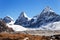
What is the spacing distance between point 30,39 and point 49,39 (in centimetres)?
247

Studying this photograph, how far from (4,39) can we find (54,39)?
6183 millimetres

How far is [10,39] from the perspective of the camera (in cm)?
2355

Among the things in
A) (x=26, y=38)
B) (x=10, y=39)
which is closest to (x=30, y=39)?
(x=26, y=38)

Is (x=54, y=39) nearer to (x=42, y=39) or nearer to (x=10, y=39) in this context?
(x=42, y=39)

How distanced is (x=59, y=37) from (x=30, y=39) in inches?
160

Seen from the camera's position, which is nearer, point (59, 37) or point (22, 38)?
point (22, 38)

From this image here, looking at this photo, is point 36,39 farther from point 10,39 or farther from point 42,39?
point 10,39

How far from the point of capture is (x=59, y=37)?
25.6 meters

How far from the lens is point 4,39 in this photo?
23781 millimetres

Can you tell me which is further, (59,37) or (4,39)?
(59,37)

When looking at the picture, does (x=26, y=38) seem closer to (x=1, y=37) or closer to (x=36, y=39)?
(x=36, y=39)

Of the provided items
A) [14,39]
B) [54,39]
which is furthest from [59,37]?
[14,39]

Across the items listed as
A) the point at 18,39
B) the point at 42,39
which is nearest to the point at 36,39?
the point at 42,39

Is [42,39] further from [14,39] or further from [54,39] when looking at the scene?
[14,39]
